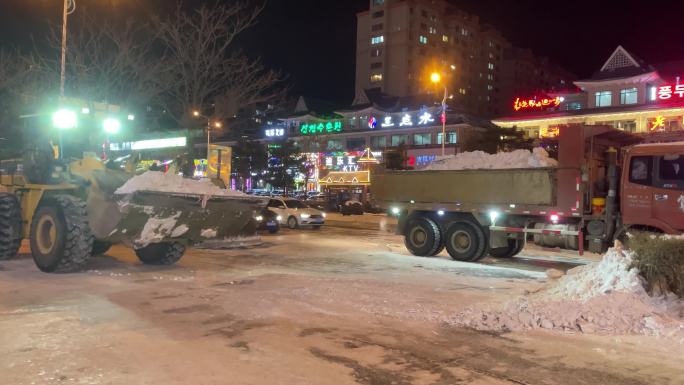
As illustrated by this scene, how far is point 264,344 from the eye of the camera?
5.97 m

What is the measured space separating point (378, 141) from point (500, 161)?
4480 centimetres

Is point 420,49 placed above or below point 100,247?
above

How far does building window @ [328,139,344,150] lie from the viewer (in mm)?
59944

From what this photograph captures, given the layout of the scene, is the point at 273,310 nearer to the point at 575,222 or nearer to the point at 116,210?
the point at 116,210

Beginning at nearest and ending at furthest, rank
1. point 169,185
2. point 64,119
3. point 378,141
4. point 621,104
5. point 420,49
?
1. point 169,185
2. point 64,119
3. point 621,104
4. point 378,141
5. point 420,49

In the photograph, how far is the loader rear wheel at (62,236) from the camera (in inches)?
384

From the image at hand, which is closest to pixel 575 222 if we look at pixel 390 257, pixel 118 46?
pixel 390 257

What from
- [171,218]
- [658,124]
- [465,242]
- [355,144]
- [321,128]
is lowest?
[465,242]

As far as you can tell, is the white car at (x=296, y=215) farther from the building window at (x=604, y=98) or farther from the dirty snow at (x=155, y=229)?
the building window at (x=604, y=98)

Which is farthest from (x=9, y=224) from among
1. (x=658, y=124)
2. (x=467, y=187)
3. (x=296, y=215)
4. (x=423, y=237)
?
(x=658, y=124)

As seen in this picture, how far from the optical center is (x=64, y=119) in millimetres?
10914

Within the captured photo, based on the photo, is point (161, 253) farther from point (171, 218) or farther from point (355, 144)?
point (355, 144)

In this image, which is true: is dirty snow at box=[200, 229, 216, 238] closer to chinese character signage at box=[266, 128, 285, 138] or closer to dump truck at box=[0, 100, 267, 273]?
dump truck at box=[0, 100, 267, 273]

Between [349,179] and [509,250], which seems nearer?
[509,250]
